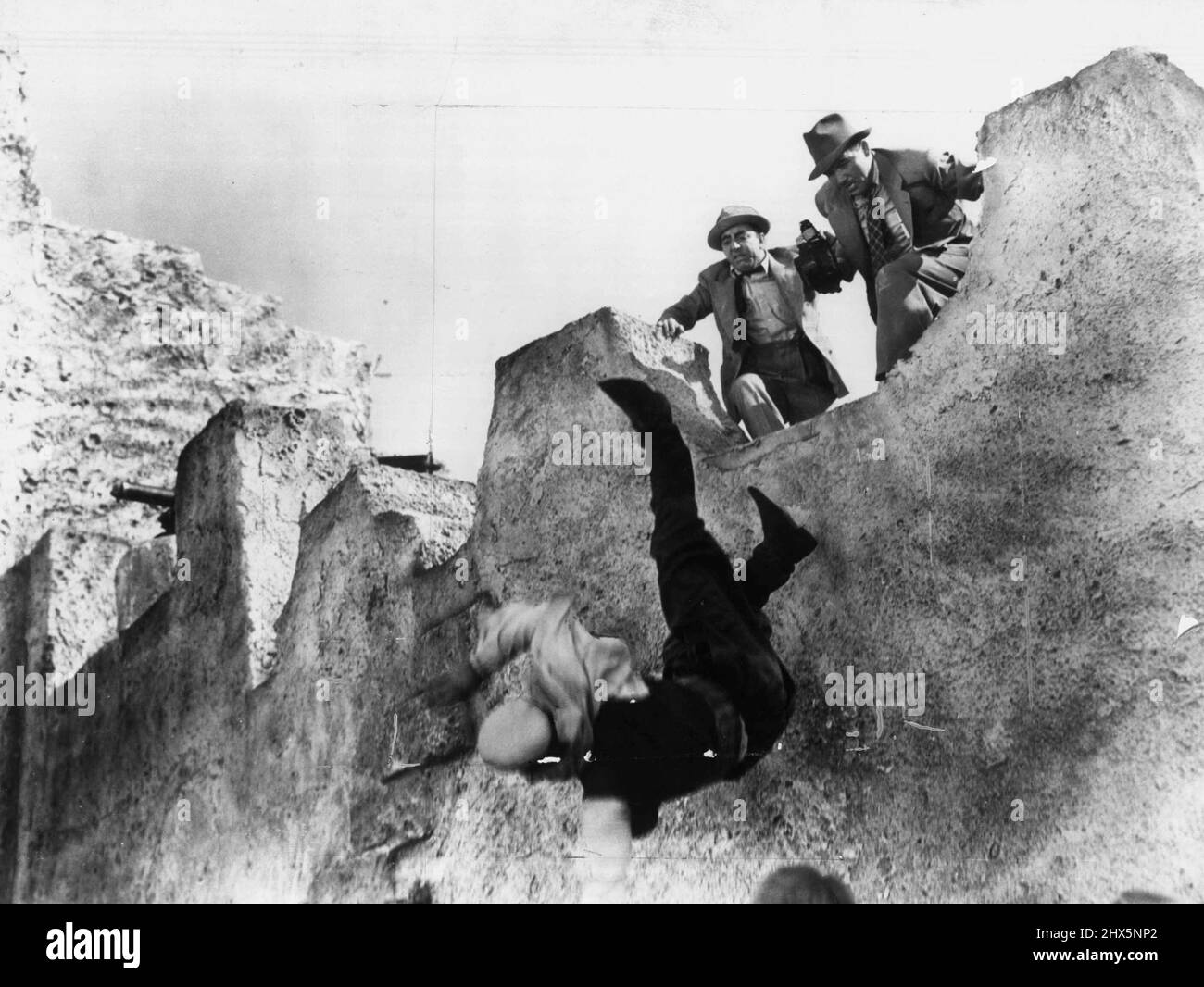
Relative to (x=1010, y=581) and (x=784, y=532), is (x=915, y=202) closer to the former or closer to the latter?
A: (x=784, y=532)

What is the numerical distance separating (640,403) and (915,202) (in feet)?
3.33

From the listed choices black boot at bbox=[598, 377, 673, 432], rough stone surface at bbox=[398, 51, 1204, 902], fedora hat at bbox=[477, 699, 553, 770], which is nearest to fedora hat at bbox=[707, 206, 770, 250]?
black boot at bbox=[598, 377, 673, 432]

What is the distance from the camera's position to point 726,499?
6461 mm

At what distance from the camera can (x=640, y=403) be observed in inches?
265

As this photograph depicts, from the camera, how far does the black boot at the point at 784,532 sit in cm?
623

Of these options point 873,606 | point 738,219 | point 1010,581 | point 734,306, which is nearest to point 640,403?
point 734,306

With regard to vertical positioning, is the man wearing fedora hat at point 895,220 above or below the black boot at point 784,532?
above

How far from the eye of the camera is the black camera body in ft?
21.8

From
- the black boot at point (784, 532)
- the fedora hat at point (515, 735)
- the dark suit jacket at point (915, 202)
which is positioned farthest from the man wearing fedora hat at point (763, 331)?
the fedora hat at point (515, 735)

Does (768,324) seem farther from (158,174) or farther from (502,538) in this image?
(158,174)

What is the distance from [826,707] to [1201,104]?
1902 mm

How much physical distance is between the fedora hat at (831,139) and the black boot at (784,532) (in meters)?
1.00

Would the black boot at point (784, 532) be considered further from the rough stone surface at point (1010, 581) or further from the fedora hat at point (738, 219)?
the fedora hat at point (738, 219)

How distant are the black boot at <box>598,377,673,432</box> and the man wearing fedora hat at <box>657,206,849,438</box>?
8.2 inches
